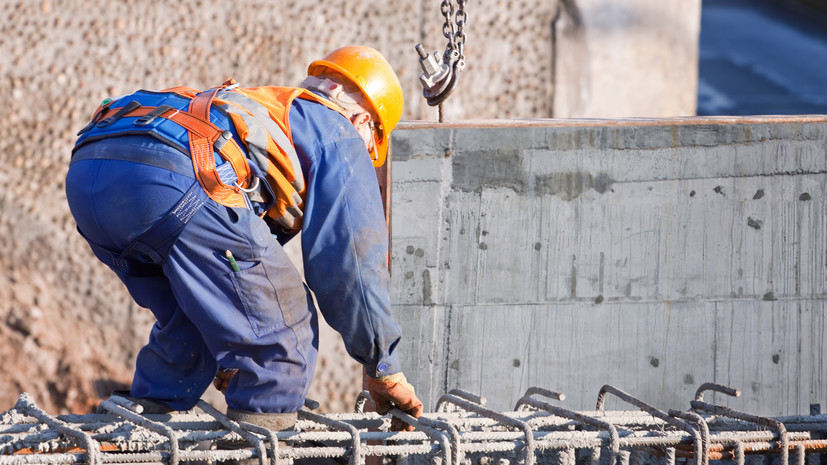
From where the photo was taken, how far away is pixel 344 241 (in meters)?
2.61

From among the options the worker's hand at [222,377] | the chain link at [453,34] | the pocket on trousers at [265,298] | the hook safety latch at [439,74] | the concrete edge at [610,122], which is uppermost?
the chain link at [453,34]

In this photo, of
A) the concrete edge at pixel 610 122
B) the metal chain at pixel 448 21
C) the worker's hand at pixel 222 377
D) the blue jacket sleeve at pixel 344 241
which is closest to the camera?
the blue jacket sleeve at pixel 344 241

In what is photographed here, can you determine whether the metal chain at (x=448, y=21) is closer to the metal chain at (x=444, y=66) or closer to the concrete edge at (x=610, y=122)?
the metal chain at (x=444, y=66)

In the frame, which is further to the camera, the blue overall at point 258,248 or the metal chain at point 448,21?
the metal chain at point 448,21

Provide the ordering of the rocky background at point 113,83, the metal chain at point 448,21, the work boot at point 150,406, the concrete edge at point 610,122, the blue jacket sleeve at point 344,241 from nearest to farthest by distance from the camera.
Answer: the blue jacket sleeve at point 344,241 → the work boot at point 150,406 → the metal chain at point 448,21 → the concrete edge at point 610,122 → the rocky background at point 113,83

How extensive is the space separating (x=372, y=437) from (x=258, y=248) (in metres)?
0.67

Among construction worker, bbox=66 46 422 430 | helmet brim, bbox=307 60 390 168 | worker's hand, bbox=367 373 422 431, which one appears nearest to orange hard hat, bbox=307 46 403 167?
helmet brim, bbox=307 60 390 168

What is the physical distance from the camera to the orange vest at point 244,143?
254 centimetres

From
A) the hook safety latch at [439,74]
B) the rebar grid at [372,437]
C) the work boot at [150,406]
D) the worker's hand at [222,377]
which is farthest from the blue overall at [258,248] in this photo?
the hook safety latch at [439,74]

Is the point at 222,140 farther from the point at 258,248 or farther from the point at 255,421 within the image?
the point at 255,421

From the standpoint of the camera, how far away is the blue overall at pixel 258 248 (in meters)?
2.52

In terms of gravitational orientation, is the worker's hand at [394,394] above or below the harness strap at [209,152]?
below

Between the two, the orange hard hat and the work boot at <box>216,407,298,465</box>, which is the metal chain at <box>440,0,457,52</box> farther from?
the work boot at <box>216,407,298,465</box>

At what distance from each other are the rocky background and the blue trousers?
109 inches
